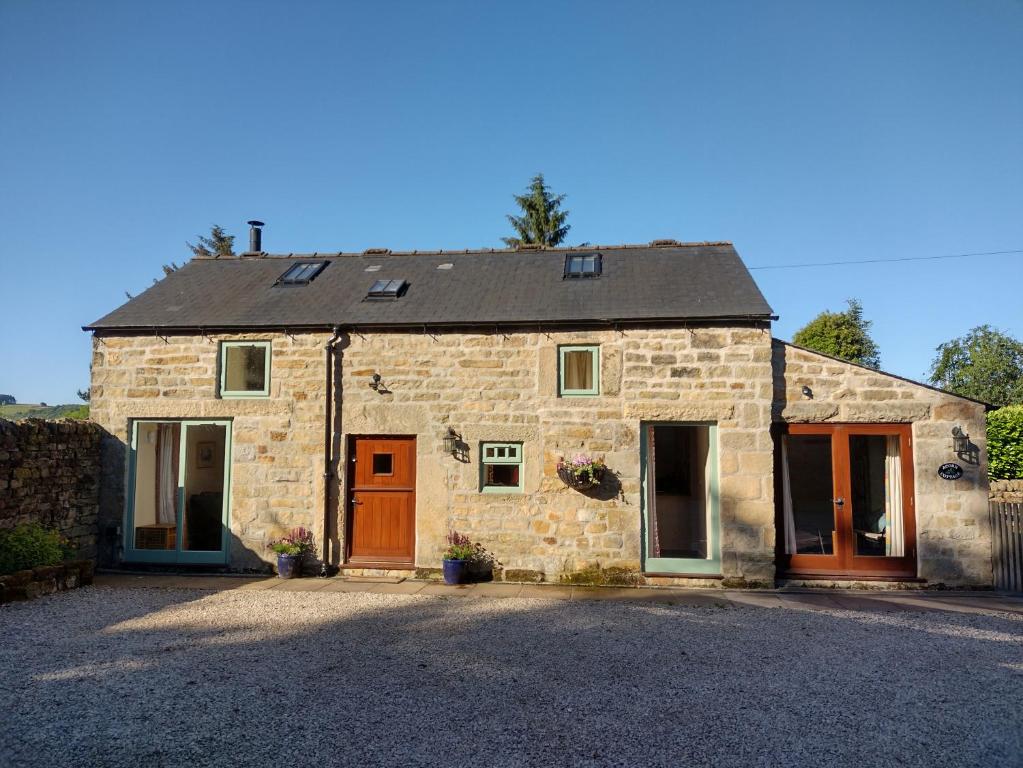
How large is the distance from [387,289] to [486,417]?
9.69ft

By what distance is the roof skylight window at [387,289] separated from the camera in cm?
1065

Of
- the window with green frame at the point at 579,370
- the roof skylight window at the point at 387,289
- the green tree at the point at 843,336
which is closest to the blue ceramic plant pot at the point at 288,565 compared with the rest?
the roof skylight window at the point at 387,289

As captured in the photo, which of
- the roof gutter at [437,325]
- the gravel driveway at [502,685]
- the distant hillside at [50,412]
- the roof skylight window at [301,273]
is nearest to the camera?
the gravel driveway at [502,685]

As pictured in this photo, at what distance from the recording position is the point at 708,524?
30.2ft

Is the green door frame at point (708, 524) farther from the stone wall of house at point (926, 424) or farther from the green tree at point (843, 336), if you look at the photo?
the green tree at point (843, 336)

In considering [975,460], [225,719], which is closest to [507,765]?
[225,719]

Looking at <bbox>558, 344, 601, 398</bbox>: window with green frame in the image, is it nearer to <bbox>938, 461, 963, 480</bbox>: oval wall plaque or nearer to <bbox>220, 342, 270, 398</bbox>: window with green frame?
<bbox>220, 342, 270, 398</bbox>: window with green frame

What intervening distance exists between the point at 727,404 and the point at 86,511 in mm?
9634

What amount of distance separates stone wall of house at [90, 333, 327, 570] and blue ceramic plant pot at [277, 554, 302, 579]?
37cm

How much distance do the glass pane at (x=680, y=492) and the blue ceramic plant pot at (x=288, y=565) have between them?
17.0ft

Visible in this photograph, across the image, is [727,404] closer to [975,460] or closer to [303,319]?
[975,460]

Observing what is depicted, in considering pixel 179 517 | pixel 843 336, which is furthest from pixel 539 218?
pixel 179 517

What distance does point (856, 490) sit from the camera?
30.3ft

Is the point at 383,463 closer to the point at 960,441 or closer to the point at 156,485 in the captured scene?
the point at 156,485
